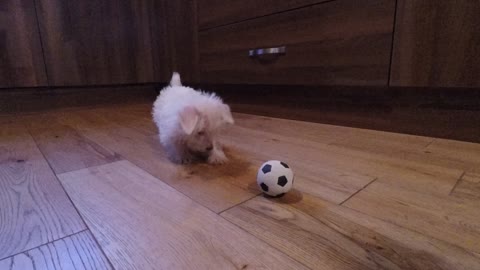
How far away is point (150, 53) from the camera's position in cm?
268

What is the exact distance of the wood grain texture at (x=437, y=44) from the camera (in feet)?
3.37

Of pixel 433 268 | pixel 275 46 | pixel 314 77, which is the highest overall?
pixel 275 46

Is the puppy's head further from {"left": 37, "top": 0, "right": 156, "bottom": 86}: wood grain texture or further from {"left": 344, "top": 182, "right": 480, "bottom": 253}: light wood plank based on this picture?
{"left": 37, "top": 0, "right": 156, "bottom": 86}: wood grain texture

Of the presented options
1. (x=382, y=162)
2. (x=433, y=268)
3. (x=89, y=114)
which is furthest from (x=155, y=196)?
(x=89, y=114)

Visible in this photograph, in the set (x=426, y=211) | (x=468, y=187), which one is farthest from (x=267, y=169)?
(x=468, y=187)

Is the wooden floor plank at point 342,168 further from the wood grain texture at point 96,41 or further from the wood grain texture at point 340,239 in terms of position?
the wood grain texture at point 96,41

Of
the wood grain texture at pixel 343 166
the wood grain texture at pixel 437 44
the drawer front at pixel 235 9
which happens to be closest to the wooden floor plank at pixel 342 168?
the wood grain texture at pixel 343 166

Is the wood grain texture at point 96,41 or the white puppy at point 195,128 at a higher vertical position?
the wood grain texture at point 96,41

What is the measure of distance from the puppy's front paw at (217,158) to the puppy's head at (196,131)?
0.02 m

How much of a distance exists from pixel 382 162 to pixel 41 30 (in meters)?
2.45

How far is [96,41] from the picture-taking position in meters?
2.33

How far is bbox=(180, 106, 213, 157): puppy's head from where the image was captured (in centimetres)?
90

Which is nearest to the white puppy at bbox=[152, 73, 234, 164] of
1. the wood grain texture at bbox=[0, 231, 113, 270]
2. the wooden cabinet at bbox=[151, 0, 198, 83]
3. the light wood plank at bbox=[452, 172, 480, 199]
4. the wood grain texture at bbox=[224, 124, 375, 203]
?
the wood grain texture at bbox=[224, 124, 375, 203]

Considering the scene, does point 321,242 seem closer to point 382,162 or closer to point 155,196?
point 155,196
